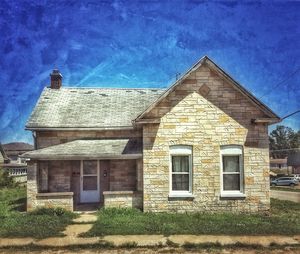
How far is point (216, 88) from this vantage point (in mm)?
14453

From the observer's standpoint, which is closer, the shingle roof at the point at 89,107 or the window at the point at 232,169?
the window at the point at 232,169

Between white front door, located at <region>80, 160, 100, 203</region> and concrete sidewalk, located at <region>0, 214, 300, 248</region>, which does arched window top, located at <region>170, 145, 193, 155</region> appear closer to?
concrete sidewalk, located at <region>0, 214, 300, 248</region>

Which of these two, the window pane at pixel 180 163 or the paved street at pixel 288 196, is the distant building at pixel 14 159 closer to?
the paved street at pixel 288 196

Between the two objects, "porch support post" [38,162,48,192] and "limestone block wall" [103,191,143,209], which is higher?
"porch support post" [38,162,48,192]

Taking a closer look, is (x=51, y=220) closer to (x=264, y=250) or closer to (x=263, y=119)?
(x=264, y=250)

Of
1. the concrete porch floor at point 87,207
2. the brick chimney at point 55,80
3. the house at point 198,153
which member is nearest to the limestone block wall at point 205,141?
the house at point 198,153

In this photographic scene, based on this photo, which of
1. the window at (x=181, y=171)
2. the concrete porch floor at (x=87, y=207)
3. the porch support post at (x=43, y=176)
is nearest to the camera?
the window at (x=181, y=171)

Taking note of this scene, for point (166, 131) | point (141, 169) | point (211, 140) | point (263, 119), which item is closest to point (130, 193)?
point (141, 169)

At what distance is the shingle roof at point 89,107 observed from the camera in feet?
57.8

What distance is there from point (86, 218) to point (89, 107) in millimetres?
7855

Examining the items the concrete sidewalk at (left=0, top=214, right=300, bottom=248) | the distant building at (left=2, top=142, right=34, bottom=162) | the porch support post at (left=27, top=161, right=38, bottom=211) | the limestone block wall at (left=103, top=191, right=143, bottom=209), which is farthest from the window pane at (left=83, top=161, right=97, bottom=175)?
the distant building at (left=2, top=142, right=34, bottom=162)

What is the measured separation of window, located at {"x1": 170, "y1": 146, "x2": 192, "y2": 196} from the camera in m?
14.2

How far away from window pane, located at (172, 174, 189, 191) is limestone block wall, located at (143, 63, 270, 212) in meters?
0.34

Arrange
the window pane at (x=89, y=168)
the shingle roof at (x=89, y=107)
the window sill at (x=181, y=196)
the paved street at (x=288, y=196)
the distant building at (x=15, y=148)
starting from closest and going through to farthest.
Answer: the window sill at (x=181, y=196), the window pane at (x=89, y=168), the shingle roof at (x=89, y=107), the paved street at (x=288, y=196), the distant building at (x=15, y=148)
